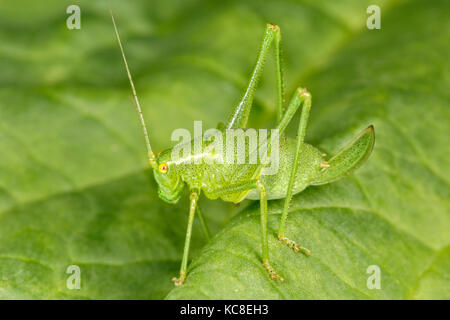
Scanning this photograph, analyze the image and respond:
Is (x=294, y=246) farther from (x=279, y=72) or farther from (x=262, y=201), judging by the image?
(x=279, y=72)

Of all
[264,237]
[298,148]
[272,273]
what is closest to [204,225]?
[264,237]

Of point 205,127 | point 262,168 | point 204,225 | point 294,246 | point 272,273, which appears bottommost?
point 272,273

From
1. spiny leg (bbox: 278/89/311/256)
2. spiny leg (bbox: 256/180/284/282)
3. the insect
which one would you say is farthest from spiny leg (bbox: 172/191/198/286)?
spiny leg (bbox: 278/89/311/256)

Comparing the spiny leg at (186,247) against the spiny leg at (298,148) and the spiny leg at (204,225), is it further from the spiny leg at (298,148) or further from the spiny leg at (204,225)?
the spiny leg at (298,148)

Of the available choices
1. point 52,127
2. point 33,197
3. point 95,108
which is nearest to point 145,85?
point 95,108

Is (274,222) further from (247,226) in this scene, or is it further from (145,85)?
(145,85)
